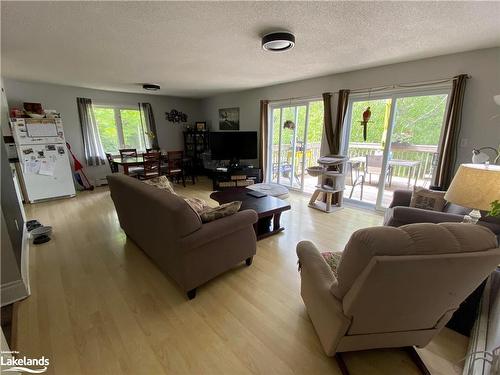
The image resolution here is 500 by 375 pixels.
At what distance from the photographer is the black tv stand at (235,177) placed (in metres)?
4.80

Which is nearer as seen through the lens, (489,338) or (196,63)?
(489,338)

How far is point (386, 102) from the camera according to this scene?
3.38 m

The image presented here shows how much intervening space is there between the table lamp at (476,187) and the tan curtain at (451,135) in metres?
1.67

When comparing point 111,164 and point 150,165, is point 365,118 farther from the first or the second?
point 111,164

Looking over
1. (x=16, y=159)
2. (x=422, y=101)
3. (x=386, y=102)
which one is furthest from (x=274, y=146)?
(x=16, y=159)

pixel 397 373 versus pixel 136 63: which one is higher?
pixel 136 63

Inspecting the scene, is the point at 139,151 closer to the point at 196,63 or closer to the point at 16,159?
the point at 16,159

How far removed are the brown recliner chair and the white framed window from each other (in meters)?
5.93

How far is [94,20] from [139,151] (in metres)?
4.48

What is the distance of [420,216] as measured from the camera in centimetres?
192

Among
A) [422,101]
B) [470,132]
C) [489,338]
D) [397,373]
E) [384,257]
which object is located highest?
[422,101]

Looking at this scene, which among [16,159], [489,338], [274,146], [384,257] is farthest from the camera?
[274,146]

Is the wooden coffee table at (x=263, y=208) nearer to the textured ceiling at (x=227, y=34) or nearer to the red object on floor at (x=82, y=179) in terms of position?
the textured ceiling at (x=227, y=34)

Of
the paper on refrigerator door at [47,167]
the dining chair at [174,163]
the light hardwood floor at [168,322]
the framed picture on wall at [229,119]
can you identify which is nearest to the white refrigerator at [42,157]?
the paper on refrigerator door at [47,167]
